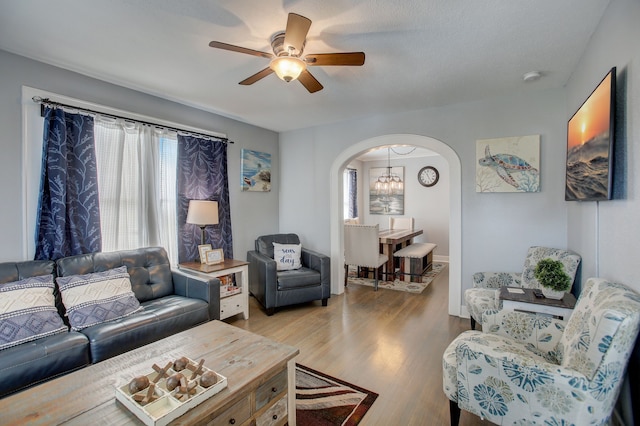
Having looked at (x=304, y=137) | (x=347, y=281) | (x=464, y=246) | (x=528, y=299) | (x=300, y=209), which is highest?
(x=304, y=137)

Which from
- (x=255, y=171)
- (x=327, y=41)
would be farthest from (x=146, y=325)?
(x=255, y=171)

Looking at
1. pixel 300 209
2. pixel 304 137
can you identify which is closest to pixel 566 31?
pixel 304 137

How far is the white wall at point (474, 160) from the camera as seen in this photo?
121 inches

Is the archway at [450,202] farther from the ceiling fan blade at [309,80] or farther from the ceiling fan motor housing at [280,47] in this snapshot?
the ceiling fan motor housing at [280,47]

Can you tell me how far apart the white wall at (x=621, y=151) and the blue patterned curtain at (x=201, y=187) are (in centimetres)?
368

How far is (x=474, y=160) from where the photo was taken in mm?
3445

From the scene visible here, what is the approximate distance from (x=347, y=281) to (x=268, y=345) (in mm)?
3467

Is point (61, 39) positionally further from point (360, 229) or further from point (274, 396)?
point (360, 229)

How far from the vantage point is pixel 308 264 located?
416 centimetres

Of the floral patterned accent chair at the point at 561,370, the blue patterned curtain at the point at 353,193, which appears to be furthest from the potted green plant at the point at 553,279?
the blue patterned curtain at the point at 353,193

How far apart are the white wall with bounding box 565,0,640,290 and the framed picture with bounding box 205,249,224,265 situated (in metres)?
3.41

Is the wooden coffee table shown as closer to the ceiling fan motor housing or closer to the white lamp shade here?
the white lamp shade

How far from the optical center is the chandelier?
6.99 meters

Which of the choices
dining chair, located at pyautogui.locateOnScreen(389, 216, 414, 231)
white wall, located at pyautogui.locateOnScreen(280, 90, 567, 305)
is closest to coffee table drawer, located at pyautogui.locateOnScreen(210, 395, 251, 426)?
white wall, located at pyautogui.locateOnScreen(280, 90, 567, 305)
